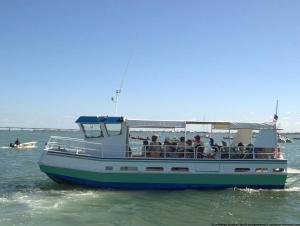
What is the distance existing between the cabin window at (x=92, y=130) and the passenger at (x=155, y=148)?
2.55 m

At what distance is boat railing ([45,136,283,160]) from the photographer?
21.2m

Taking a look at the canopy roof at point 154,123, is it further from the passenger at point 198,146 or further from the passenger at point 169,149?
the passenger at point 198,146

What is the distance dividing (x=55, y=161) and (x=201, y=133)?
8.05 metres

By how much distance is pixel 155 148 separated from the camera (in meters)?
21.4

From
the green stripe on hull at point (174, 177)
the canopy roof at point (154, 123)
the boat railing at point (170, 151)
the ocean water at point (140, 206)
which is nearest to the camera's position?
the ocean water at point (140, 206)

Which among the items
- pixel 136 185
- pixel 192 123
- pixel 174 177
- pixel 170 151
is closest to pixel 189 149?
pixel 170 151

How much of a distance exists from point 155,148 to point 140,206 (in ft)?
14.6

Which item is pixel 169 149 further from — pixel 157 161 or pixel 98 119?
pixel 98 119

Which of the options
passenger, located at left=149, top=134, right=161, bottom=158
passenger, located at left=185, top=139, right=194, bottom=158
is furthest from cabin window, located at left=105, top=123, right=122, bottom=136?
passenger, located at left=185, top=139, right=194, bottom=158

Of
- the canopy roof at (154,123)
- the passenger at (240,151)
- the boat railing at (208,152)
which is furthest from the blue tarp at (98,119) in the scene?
the passenger at (240,151)

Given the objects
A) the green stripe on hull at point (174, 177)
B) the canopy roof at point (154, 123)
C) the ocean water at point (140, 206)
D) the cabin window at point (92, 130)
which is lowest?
the ocean water at point (140, 206)

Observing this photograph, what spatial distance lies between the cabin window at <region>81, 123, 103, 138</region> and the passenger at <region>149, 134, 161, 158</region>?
2.55 m

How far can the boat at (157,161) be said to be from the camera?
67.6 ft

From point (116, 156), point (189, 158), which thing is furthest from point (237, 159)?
point (116, 156)
